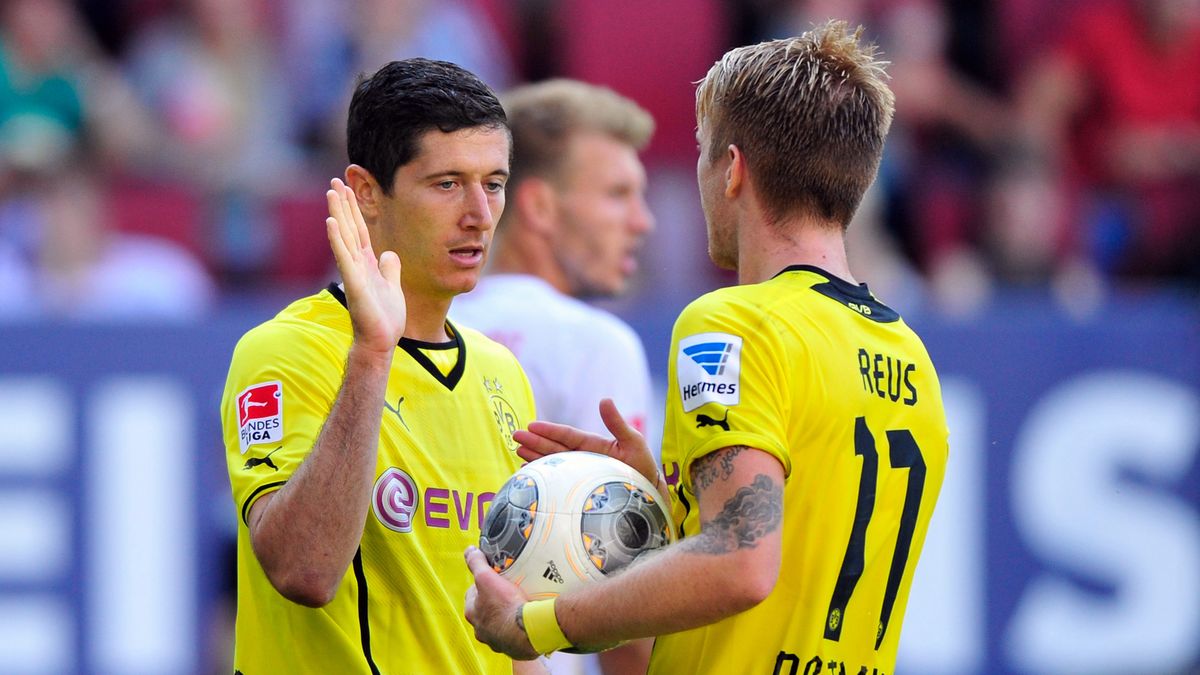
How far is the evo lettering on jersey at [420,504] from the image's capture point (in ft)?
13.0

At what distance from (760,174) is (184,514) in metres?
5.64

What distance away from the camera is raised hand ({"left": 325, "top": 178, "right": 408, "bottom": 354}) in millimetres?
3686

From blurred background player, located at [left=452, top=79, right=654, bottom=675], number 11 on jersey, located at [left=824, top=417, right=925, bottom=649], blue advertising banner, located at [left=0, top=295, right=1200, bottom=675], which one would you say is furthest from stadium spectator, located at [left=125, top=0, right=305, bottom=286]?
number 11 on jersey, located at [left=824, top=417, right=925, bottom=649]

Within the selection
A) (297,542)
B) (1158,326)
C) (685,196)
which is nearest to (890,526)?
(297,542)

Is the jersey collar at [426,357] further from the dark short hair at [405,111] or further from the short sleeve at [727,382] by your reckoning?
the short sleeve at [727,382]

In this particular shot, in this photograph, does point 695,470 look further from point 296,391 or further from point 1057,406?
point 1057,406

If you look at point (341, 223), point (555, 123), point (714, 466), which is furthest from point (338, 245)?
point (555, 123)

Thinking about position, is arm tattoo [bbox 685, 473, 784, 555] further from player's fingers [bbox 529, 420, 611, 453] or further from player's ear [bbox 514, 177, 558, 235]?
player's ear [bbox 514, 177, 558, 235]

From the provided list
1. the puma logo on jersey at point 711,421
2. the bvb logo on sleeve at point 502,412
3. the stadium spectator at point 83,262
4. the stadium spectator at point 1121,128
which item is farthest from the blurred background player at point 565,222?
the stadium spectator at point 1121,128

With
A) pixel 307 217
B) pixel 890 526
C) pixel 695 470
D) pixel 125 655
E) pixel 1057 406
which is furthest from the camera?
pixel 307 217

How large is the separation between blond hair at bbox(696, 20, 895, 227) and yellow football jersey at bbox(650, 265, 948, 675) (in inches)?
7.6

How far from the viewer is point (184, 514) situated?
8.49 m

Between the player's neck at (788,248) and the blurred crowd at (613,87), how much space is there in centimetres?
607

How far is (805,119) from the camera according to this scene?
142 inches
